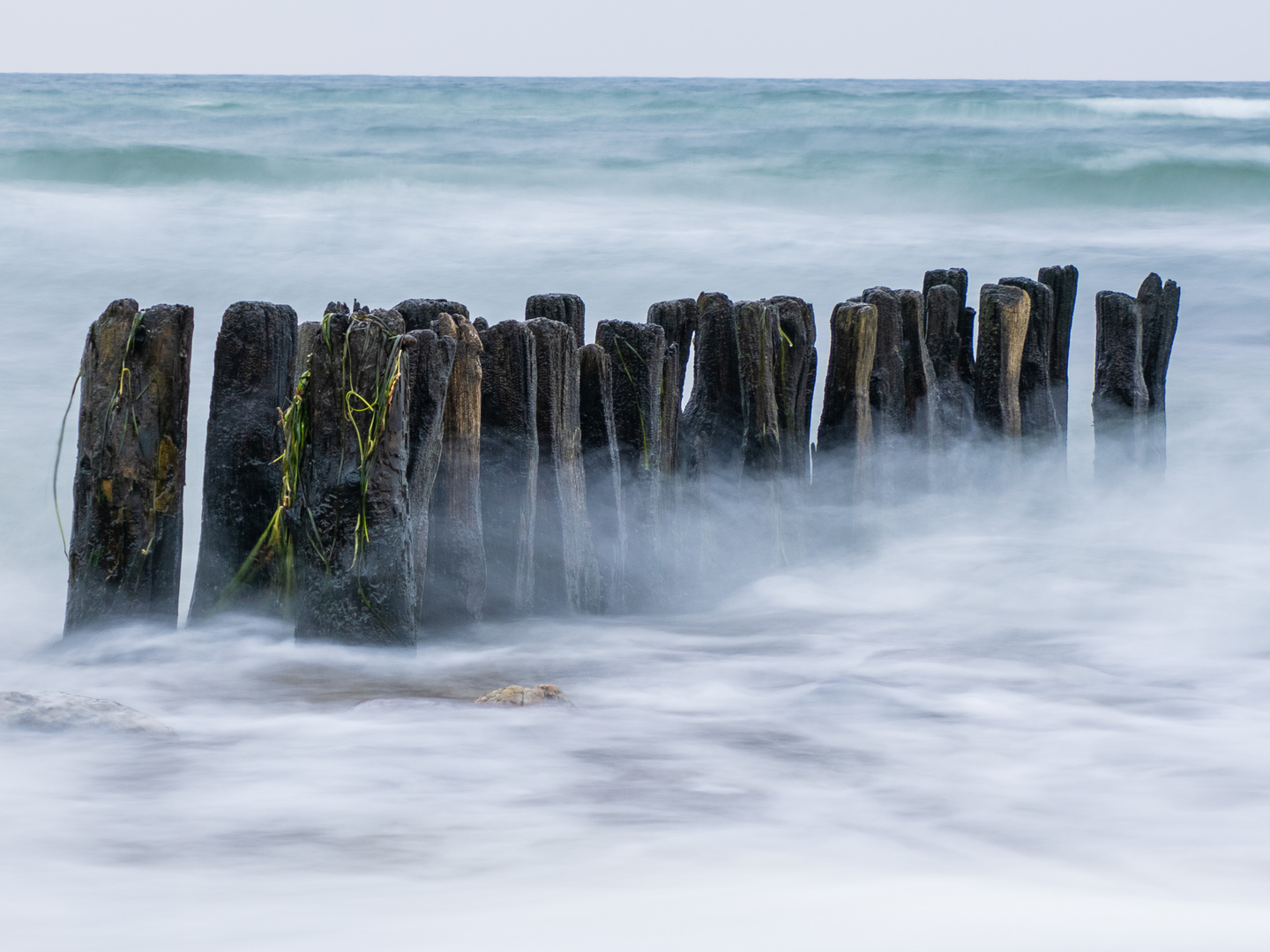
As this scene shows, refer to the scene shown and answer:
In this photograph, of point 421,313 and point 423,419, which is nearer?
point 423,419

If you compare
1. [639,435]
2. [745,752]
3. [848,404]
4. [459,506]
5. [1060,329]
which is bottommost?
[745,752]

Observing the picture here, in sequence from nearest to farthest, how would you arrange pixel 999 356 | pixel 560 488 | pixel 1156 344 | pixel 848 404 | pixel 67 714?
pixel 67 714
pixel 560 488
pixel 848 404
pixel 999 356
pixel 1156 344

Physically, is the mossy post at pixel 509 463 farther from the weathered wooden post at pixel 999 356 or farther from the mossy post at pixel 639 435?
the weathered wooden post at pixel 999 356

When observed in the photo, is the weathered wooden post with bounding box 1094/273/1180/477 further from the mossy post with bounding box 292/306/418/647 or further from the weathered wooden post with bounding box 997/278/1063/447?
the mossy post with bounding box 292/306/418/647

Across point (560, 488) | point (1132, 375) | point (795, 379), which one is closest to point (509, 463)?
point (560, 488)

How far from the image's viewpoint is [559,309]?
4.26 m

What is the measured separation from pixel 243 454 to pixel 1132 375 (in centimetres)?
377

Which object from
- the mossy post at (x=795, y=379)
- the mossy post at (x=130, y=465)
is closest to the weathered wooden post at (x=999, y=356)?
the mossy post at (x=795, y=379)

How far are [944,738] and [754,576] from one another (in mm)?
1274

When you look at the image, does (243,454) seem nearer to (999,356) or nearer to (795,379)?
(795,379)

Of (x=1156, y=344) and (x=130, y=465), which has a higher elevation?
(x=1156, y=344)

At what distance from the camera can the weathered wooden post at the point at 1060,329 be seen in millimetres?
5422

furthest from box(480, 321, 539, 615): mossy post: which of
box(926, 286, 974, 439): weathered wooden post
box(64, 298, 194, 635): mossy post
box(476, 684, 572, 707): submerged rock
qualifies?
box(926, 286, 974, 439): weathered wooden post

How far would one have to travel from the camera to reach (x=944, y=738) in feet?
11.4
